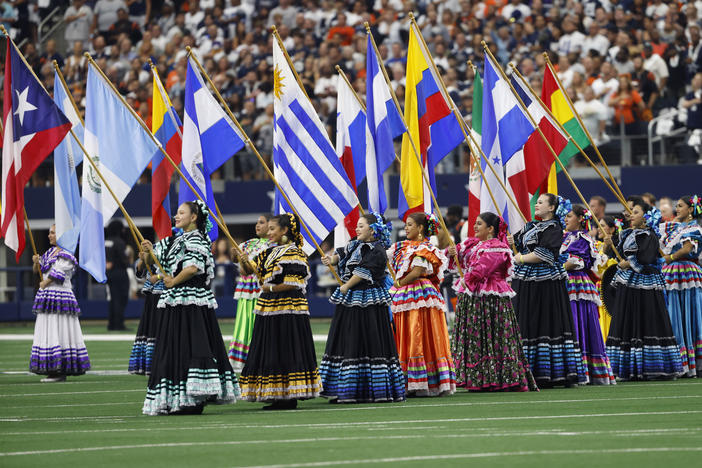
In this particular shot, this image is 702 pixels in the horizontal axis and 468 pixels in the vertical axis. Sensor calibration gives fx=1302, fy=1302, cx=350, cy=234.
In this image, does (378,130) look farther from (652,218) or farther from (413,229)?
(652,218)

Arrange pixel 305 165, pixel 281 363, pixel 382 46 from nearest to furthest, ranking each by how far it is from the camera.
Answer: pixel 281 363 → pixel 305 165 → pixel 382 46

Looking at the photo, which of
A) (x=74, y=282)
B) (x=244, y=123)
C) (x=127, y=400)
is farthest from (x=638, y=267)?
(x=74, y=282)

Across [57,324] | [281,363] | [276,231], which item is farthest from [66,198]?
[281,363]

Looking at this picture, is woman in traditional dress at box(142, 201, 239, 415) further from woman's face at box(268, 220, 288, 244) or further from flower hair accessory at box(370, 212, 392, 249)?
flower hair accessory at box(370, 212, 392, 249)

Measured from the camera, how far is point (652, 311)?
50.3ft

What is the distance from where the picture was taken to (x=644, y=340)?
1536 cm

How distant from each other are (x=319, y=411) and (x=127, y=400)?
8.25ft

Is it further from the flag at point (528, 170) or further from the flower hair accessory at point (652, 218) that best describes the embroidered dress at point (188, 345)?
the flower hair accessory at point (652, 218)

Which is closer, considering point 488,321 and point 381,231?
point 381,231

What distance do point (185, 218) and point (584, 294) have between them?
212 inches

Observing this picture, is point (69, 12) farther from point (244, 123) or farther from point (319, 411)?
point (319, 411)

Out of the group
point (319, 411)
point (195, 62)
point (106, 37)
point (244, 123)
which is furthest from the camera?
point (106, 37)

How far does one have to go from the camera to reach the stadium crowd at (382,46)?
1003 inches

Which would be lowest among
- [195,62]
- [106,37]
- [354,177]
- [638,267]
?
[638,267]
